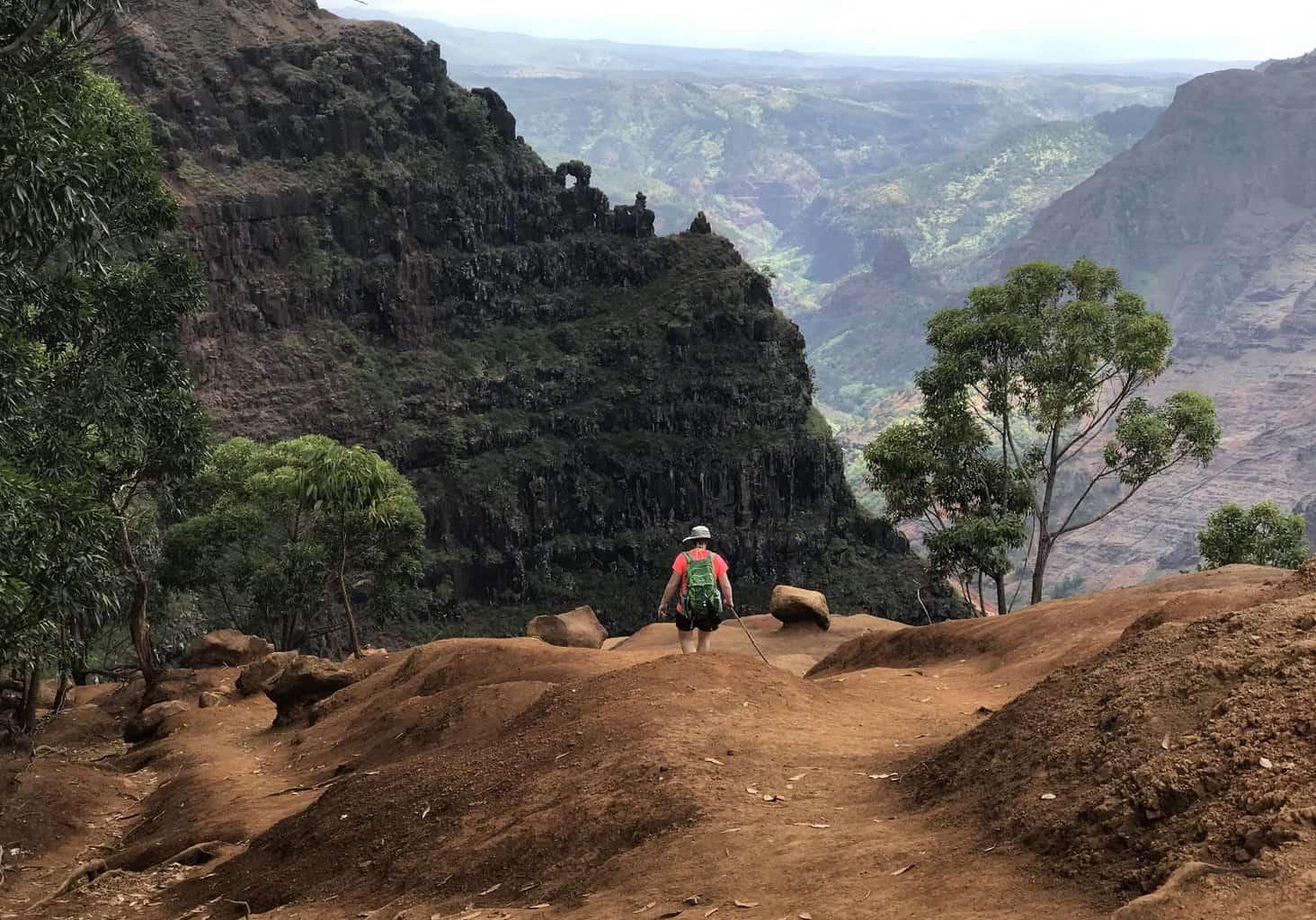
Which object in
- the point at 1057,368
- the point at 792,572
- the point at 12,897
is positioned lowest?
the point at 792,572

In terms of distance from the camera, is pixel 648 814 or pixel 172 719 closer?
pixel 648 814

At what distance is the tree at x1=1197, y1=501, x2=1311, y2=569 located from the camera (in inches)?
1366

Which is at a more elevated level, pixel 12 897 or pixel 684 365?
pixel 12 897

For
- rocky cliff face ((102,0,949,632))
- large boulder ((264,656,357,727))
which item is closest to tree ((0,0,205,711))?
large boulder ((264,656,357,727))

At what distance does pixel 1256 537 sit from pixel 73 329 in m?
31.8

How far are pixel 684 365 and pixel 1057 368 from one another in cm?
7930

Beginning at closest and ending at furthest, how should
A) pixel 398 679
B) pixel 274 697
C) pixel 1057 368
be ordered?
1. pixel 398 679
2. pixel 274 697
3. pixel 1057 368

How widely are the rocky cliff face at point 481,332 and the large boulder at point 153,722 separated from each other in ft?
217

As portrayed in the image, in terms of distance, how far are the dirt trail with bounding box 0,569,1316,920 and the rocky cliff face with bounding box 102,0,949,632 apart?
3051 inches

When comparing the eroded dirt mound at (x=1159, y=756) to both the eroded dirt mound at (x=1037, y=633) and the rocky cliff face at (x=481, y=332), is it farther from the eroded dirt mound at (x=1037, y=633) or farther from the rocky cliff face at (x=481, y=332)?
the rocky cliff face at (x=481, y=332)

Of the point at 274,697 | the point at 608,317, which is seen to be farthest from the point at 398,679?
the point at 608,317

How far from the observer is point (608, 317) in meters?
122

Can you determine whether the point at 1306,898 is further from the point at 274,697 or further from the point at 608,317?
the point at 608,317

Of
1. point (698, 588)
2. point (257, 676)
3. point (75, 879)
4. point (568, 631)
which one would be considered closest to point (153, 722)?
point (257, 676)
